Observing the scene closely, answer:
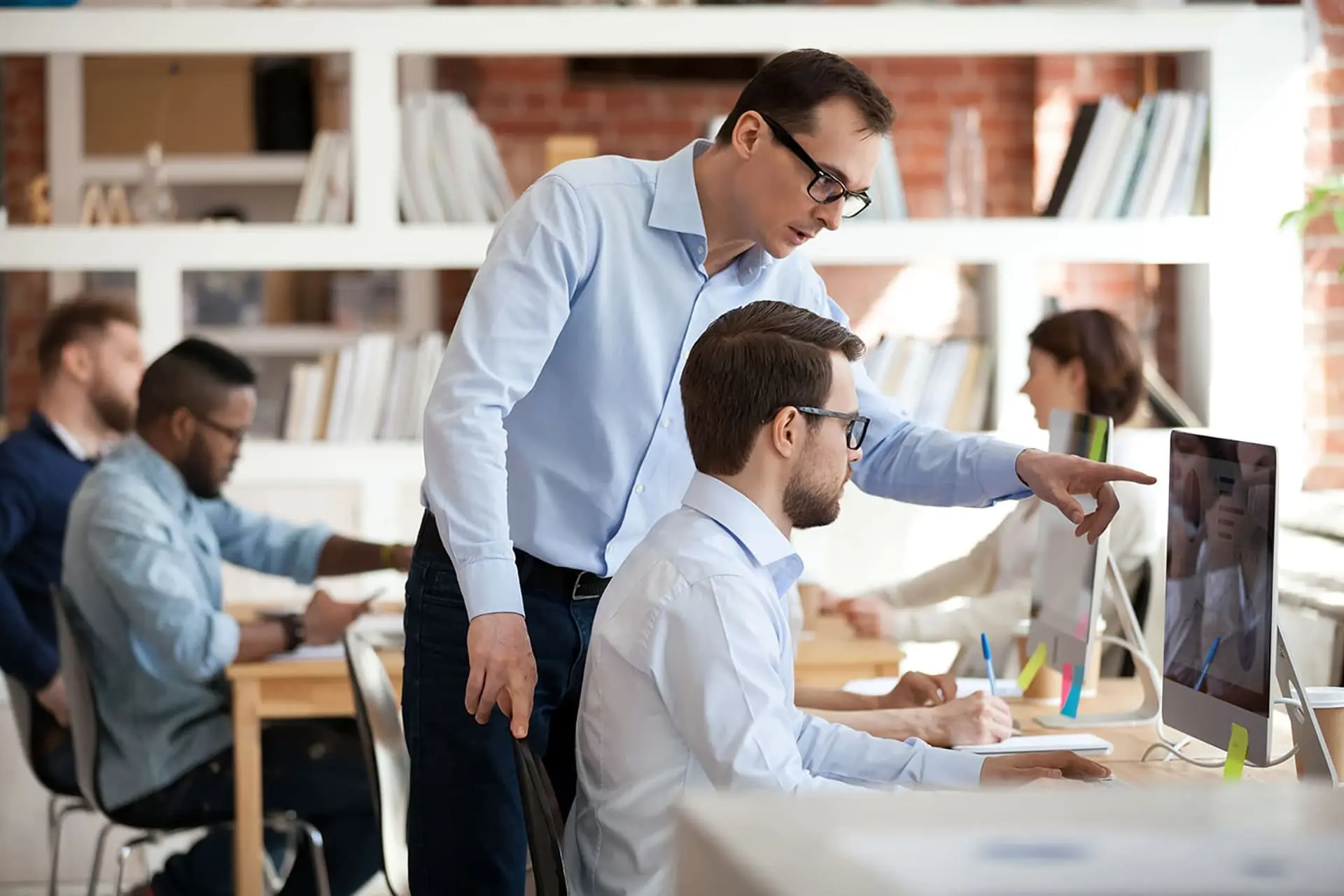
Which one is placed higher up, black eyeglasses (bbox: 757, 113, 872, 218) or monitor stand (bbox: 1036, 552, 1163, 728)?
black eyeglasses (bbox: 757, 113, 872, 218)

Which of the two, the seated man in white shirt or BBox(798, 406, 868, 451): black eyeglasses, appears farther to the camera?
BBox(798, 406, 868, 451): black eyeglasses

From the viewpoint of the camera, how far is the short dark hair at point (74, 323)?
148 inches

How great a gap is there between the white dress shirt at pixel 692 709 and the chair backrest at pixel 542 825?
87 millimetres

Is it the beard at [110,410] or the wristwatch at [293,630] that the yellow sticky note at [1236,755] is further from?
the beard at [110,410]

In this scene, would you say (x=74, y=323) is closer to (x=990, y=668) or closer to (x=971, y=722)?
(x=990, y=668)

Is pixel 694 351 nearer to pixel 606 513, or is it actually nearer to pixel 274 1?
pixel 606 513

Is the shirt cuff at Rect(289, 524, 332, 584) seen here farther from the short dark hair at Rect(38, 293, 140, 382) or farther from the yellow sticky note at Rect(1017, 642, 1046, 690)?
the yellow sticky note at Rect(1017, 642, 1046, 690)

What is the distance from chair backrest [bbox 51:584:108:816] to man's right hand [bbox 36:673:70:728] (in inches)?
11.5

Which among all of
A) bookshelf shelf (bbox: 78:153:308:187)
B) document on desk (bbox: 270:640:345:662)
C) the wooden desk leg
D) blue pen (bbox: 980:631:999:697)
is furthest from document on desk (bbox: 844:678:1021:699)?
bookshelf shelf (bbox: 78:153:308:187)

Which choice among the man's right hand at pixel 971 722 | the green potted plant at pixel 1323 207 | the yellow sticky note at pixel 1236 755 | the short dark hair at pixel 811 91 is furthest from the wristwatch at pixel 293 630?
the green potted plant at pixel 1323 207

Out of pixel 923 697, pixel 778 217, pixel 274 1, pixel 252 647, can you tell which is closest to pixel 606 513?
pixel 778 217

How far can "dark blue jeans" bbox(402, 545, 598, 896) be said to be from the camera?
1.88 metres

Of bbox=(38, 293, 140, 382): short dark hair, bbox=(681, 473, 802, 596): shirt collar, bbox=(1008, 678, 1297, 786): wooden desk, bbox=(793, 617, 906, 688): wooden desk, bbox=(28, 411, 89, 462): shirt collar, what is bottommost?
bbox=(793, 617, 906, 688): wooden desk

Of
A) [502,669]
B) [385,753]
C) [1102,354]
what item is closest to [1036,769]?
[502,669]
